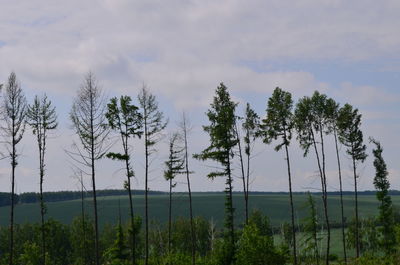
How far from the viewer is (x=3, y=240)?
86.7 metres

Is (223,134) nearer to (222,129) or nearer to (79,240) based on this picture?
(222,129)

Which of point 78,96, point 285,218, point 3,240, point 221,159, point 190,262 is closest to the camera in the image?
point 78,96

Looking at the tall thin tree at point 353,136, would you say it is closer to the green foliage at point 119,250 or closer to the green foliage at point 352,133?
the green foliage at point 352,133

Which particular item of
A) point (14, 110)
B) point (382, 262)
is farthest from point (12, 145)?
point (382, 262)

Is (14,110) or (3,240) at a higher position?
(14,110)

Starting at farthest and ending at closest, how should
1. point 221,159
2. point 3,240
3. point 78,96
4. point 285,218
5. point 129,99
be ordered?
point 285,218
point 3,240
point 221,159
point 129,99
point 78,96

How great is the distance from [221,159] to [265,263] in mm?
9074

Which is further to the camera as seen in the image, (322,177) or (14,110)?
(322,177)

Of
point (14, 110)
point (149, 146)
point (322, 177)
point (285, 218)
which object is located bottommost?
point (285, 218)

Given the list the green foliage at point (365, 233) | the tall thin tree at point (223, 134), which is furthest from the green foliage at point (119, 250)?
the green foliage at point (365, 233)

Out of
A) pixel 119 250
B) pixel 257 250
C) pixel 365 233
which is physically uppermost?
pixel 257 250

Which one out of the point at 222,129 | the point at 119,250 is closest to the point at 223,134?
the point at 222,129

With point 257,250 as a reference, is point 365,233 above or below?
below

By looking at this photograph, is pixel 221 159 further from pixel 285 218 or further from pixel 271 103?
pixel 285 218
